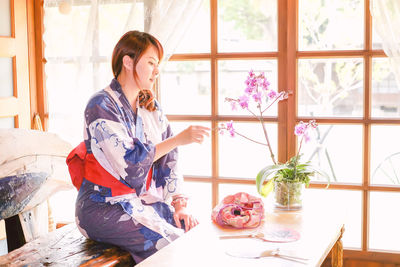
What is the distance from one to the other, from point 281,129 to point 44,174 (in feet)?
3.94

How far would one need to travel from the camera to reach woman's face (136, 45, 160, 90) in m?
2.13

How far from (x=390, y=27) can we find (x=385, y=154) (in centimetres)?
64

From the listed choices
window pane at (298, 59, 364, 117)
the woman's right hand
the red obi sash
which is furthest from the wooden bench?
window pane at (298, 59, 364, 117)

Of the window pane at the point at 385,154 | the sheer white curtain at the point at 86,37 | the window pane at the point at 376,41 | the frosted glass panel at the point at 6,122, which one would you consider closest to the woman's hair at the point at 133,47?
the sheer white curtain at the point at 86,37

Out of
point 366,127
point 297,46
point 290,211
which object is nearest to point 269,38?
point 297,46

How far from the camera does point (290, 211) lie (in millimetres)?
2113

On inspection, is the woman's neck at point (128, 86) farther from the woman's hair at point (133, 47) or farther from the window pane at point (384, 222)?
the window pane at point (384, 222)

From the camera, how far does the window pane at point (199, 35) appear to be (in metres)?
2.74

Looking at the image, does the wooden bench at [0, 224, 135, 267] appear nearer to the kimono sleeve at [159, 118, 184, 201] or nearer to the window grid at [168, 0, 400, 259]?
the kimono sleeve at [159, 118, 184, 201]

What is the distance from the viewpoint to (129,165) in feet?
6.49

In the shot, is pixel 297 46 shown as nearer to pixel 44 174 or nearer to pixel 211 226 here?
pixel 211 226

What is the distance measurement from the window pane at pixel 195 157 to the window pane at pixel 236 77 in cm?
20

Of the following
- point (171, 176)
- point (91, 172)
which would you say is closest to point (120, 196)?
point (91, 172)

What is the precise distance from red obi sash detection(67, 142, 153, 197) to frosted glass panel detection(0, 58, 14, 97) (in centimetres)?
92
